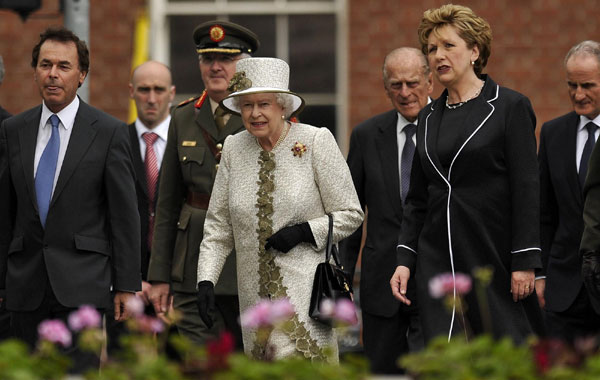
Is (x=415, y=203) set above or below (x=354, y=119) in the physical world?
below

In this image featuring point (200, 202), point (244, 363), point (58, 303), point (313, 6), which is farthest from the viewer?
point (313, 6)

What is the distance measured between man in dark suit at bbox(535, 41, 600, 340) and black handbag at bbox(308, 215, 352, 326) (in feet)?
5.63

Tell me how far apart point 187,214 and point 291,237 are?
1.44 metres

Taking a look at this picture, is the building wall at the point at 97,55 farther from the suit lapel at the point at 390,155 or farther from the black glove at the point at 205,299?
the black glove at the point at 205,299

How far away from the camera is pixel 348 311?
4.11m

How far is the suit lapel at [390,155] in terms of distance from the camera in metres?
7.89

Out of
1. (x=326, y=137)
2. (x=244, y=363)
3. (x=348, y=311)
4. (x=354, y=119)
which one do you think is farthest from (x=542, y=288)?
(x=354, y=119)

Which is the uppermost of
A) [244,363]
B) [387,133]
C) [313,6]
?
[313,6]

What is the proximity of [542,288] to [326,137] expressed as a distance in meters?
1.84

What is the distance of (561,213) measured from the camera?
7668mm

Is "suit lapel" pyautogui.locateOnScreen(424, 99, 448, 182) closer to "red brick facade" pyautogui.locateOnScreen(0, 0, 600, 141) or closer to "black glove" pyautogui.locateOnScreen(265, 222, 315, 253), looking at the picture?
"black glove" pyautogui.locateOnScreen(265, 222, 315, 253)

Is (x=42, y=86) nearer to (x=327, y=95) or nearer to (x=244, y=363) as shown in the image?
(x=244, y=363)

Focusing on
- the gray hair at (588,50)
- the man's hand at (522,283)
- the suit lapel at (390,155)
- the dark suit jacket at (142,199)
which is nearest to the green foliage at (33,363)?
the man's hand at (522,283)

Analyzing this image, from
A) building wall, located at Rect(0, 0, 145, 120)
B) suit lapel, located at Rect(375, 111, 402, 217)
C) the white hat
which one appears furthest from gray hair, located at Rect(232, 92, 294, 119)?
building wall, located at Rect(0, 0, 145, 120)
